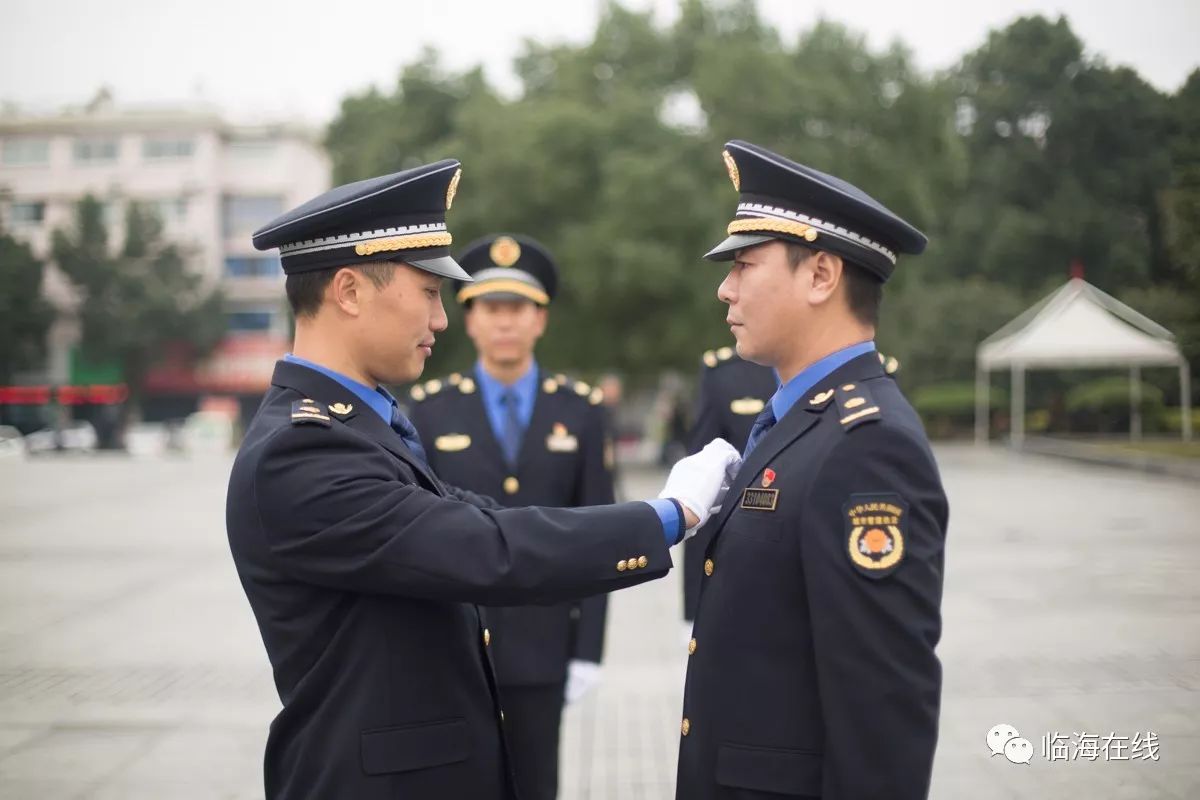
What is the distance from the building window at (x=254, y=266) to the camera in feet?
95.3

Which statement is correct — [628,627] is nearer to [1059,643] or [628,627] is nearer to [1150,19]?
[1059,643]

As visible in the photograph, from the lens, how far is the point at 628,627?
7.90 meters

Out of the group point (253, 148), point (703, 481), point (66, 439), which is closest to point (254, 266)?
point (253, 148)

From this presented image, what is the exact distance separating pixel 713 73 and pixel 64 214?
1517cm

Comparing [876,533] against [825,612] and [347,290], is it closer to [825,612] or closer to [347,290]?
[825,612]

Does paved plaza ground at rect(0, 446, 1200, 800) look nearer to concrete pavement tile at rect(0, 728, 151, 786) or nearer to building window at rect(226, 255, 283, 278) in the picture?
concrete pavement tile at rect(0, 728, 151, 786)

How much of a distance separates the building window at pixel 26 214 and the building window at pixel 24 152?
0.77 feet

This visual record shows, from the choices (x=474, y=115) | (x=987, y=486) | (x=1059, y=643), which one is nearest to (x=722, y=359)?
(x=1059, y=643)

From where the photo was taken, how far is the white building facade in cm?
636

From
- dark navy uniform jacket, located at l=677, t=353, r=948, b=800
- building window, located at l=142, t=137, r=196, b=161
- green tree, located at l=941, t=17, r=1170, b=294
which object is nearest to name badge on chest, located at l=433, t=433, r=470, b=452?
dark navy uniform jacket, located at l=677, t=353, r=948, b=800

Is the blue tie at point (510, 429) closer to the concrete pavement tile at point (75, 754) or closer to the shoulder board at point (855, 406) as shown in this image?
the shoulder board at point (855, 406)

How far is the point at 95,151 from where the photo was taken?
972 centimetres

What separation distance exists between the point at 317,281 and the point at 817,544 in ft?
3.66

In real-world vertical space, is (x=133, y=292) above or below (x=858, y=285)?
above
